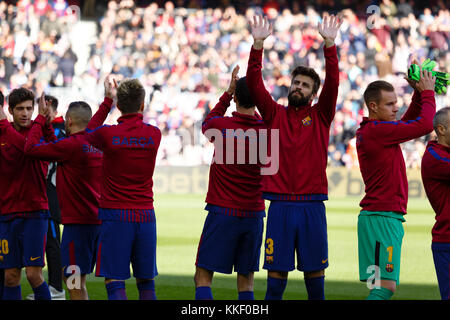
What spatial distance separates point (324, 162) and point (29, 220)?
8.41 ft

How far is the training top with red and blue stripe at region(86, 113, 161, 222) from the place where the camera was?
20.4 feet

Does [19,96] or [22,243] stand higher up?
[19,96]

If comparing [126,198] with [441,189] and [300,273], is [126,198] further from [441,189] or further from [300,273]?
[300,273]

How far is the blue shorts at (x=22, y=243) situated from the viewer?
6809mm

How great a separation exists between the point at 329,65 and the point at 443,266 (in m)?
1.74

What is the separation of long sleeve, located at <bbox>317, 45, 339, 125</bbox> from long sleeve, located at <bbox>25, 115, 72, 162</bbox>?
216 centimetres

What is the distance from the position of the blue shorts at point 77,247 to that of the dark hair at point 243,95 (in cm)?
167

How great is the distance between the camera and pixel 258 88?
20.6 ft

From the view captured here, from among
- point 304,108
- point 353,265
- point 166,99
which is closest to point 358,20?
point 166,99

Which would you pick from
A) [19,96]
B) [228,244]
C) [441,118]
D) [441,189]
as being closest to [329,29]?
[441,118]

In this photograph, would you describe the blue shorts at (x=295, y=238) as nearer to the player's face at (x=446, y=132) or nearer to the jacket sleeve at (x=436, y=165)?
the jacket sleeve at (x=436, y=165)

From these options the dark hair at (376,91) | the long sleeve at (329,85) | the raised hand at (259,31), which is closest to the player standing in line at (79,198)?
the raised hand at (259,31)

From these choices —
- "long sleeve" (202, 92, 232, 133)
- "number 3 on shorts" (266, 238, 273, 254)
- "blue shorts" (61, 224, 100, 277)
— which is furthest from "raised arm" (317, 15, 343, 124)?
"blue shorts" (61, 224, 100, 277)

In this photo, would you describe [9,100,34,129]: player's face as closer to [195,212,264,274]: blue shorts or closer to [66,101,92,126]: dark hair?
[66,101,92,126]: dark hair
